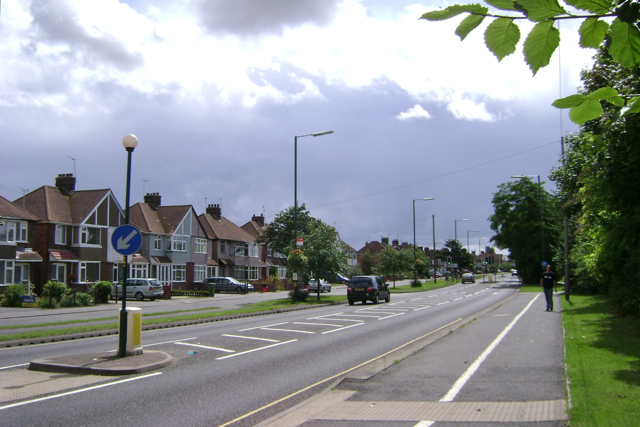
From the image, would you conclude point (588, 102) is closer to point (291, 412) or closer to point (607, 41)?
point (607, 41)

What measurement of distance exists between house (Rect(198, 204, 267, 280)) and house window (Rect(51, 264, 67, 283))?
954 inches

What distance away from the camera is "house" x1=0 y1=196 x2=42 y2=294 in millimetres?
35812

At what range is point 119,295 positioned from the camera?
40438 mm

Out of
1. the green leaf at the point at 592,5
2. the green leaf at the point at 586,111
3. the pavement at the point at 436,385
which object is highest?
the green leaf at the point at 592,5

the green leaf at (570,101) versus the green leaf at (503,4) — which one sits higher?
the green leaf at (503,4)

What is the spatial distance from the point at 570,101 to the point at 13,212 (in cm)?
4256

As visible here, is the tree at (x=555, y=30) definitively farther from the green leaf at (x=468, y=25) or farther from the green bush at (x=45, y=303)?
the green bush at (x=45, y=303)

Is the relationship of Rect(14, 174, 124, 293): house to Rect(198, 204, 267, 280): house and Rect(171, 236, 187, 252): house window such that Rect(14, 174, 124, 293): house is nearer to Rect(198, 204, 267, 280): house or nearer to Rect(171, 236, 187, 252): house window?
Rect(171, 236, 187, 252): house window

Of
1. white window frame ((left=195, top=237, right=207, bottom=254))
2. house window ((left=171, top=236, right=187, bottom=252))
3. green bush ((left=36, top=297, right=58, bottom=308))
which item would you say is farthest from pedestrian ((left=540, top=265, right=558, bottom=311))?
white window frame ((left=195, top=237, right=207, bottom=254))

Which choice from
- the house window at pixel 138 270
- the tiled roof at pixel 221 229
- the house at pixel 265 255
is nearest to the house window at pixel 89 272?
the house window at pixel 138 270

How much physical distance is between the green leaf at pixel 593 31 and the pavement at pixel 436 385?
14.7 feet

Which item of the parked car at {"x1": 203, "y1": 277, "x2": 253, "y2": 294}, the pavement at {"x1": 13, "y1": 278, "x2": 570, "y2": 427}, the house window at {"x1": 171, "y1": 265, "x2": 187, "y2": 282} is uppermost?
the house window at {"x1": 171, "y1": 265, "x2": 187, "y2": 282}

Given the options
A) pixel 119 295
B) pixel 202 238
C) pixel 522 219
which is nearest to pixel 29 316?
pixel 119 295

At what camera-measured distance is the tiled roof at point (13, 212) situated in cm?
3640
